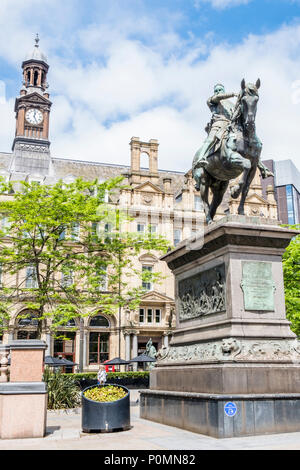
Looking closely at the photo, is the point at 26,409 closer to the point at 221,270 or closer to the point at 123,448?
the point at 123,448

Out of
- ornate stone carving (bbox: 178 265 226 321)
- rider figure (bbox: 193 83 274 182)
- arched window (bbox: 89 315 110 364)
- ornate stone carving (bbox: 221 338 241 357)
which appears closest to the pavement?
ornate stone carving (bbox: 221 338 241 357)

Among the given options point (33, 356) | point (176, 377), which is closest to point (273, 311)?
point (176, 377)

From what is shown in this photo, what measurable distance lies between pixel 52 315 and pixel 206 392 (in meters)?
17.5

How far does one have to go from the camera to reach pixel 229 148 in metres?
10.6

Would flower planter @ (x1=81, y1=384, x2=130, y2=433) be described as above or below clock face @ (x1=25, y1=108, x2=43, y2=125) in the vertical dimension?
below

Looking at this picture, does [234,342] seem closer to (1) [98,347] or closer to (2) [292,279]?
(2) [292,279]

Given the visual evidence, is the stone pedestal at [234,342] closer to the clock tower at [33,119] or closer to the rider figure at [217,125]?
the rider figure at [217,125]

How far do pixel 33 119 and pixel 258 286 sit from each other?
167 feet

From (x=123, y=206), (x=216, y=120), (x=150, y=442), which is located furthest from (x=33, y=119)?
(x=150, y=442)

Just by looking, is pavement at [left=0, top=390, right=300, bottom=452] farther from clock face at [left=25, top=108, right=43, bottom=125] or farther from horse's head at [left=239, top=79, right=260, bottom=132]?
clock face at [left=25, top=108, right=43, bottom=125]

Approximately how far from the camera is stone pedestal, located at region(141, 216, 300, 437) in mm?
8234

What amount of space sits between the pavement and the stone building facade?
1306 inches

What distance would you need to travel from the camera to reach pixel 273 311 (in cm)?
945

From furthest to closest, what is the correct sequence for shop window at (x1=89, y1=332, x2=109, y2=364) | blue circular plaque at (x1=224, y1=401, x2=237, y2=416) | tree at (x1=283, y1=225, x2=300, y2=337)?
shop window at (x1=89, y1=332, x2=109, y2=364) → tree at (x1=283, y1=225, x2=300, y2=337) → blue circular plaque at (x1=224, y1=401, x2=237, y2=416)
